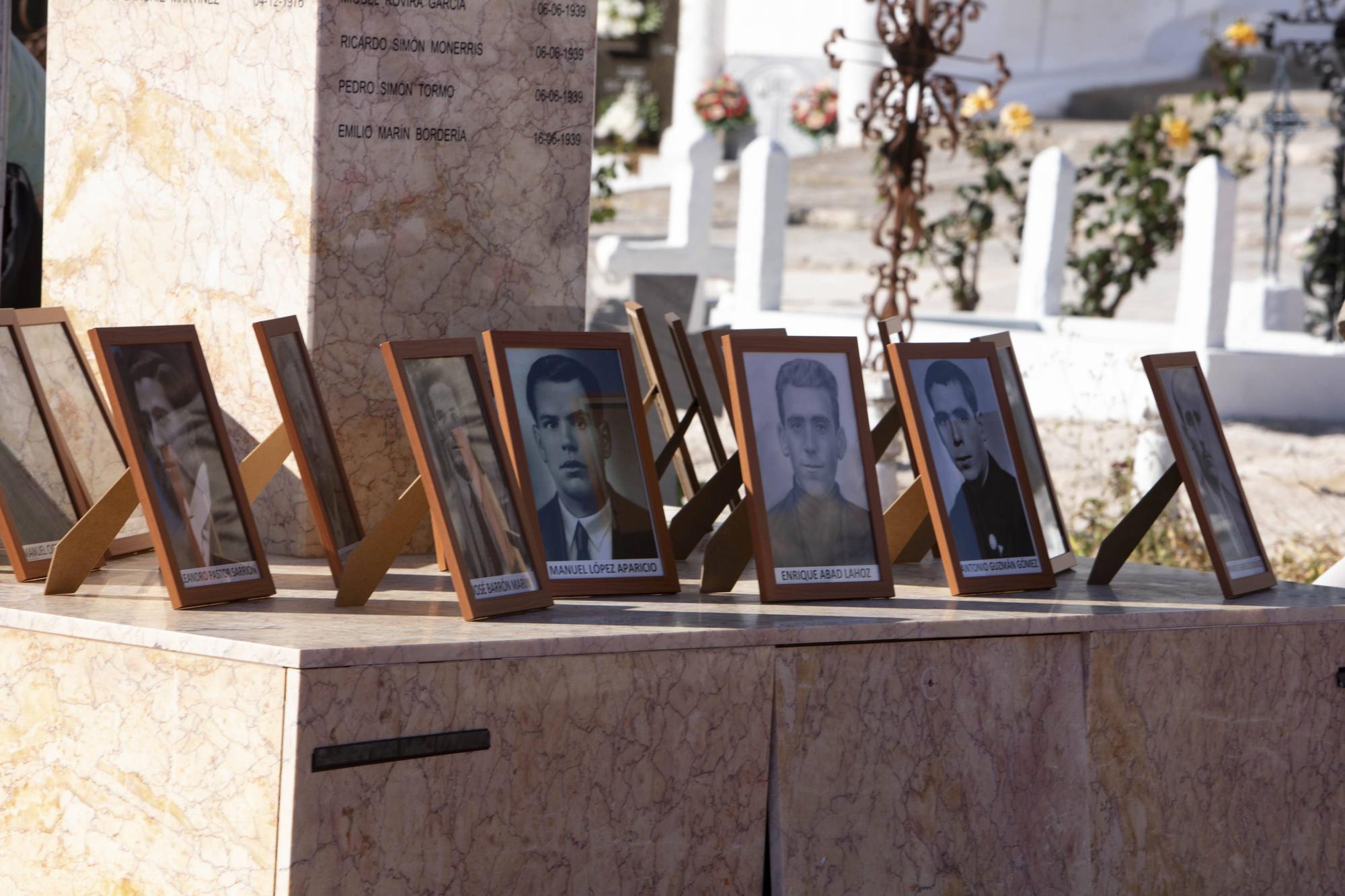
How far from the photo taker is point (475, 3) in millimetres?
2881

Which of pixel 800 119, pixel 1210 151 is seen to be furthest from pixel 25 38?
pixel 800 119

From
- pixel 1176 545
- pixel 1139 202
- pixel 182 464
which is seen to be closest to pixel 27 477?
pixel 182 464

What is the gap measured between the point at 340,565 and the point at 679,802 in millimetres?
656

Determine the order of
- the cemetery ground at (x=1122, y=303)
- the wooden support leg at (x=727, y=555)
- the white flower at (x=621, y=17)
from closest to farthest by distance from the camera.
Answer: the wooden support leg at (x=727, y=555)
the cemetery ground at (x=1122, y=303)
the white flower at (x=621, y=17)

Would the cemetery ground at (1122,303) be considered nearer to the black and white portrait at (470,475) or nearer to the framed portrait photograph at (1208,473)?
the framed portrait photograph at (1208,473)

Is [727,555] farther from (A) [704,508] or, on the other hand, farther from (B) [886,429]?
(B) [886,429]

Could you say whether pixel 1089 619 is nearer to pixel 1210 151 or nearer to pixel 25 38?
pixel 25 38

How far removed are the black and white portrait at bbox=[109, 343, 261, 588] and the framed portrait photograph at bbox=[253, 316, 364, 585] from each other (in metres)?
0.12

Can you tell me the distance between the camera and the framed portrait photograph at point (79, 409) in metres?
2.72

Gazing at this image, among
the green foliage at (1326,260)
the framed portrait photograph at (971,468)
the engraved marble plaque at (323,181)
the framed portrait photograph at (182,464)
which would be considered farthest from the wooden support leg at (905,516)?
the green foliage at (1326,260)

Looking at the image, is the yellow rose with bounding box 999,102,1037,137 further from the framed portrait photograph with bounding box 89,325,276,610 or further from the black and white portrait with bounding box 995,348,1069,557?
the framed portrait photograph with bounding box 89,325,276,610

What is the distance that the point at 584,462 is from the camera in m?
2.58

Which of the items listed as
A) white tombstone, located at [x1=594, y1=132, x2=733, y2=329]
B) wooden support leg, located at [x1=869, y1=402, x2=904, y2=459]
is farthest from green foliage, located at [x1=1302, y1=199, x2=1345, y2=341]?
wooden support leg, located at [x1=869, y1=402, x2=904, y2=459]

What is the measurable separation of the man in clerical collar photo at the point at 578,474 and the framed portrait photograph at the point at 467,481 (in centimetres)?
10
